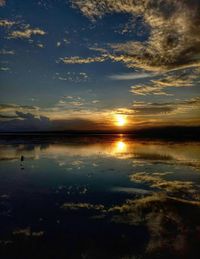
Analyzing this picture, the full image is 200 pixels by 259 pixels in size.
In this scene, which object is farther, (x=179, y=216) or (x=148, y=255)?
(x=179, y=216)

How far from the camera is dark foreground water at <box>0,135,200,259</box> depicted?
9141 mm

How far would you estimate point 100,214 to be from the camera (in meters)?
12.4

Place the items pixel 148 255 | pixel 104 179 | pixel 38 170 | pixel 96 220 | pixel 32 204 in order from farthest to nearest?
pixel 38 170, pixel 104 179, pixel 32 204, pixel 96 220, pixel 148 255

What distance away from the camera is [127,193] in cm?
1600

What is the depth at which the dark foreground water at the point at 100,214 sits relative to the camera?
9.14m

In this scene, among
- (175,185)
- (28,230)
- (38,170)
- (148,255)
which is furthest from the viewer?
(38,170)

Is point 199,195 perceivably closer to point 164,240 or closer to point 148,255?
point 164,240

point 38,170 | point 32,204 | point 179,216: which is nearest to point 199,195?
point 179,216

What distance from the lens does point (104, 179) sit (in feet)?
64.9

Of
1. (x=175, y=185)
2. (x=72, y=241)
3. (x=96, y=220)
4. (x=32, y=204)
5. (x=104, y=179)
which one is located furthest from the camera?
(x=104, y=179)

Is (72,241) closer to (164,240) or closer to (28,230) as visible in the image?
(28,230)

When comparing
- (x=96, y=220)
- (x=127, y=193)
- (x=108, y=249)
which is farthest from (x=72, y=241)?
(x=127, y=193)

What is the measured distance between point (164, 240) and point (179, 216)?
2736 mm

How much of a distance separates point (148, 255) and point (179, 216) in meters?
4.06
